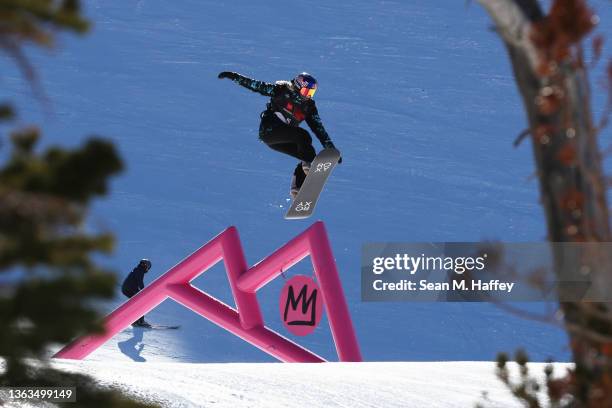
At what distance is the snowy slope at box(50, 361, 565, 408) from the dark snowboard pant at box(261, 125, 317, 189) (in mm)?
2772

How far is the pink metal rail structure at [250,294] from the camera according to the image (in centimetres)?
999

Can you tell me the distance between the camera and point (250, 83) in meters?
10.7

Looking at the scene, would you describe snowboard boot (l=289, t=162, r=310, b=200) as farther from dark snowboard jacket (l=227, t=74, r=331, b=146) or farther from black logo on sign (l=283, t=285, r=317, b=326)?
black logo on sign (l=283, t=285, r=317, b=326)

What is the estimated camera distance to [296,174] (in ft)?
37.0

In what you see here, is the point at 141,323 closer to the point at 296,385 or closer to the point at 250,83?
the point at 250,83

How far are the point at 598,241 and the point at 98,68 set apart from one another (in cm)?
2123

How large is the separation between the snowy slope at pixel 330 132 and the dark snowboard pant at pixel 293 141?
4876 millimetres

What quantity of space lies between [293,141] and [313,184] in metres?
0.44

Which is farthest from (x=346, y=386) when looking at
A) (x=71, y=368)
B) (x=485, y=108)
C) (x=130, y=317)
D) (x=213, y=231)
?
(x=485, y=108)

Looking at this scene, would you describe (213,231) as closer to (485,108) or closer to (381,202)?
(381,202)

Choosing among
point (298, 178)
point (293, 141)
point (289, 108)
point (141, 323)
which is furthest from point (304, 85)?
point (141, 323)

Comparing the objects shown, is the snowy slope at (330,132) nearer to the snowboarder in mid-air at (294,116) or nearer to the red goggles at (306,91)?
the snowboarder in mid-air at (294,116)

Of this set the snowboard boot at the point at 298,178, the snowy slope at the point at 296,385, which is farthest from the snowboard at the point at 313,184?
the snowy slope at the point at 296,385

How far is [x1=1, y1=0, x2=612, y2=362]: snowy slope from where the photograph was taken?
57.5 ft
